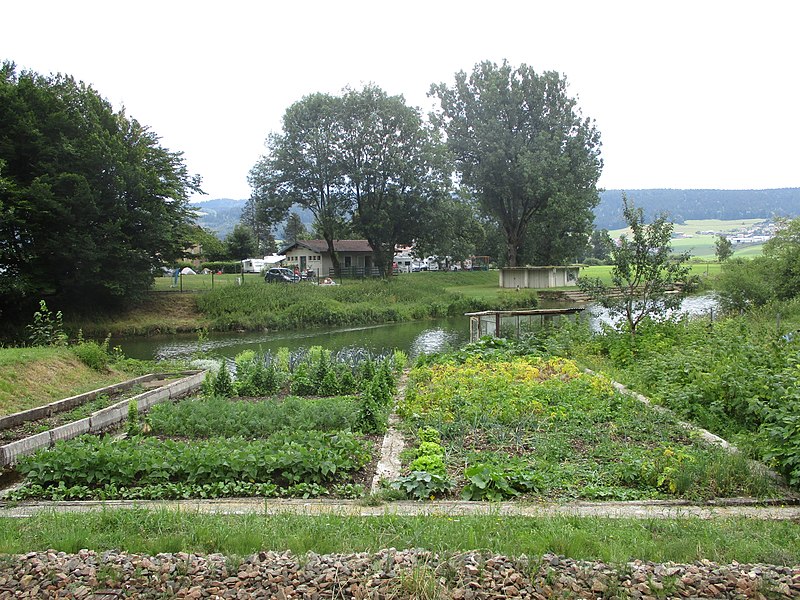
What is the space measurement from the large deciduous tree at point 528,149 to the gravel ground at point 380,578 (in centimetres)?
4716

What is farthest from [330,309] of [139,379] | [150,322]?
[139,379]

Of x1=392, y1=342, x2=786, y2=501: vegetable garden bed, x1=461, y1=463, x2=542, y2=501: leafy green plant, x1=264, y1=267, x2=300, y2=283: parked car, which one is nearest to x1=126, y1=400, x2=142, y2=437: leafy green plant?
x1=392, y1=342, x2=786, y2=501: vegetable garden bed

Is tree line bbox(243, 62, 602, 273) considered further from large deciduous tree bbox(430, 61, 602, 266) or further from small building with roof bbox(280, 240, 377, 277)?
Answer: small building with roof bbox(280, 240, 377, 277)

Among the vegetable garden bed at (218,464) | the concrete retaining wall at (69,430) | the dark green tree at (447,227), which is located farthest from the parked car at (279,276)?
the vegetable garden bed at (218,464)

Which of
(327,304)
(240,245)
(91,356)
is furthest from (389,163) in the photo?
(91,356)

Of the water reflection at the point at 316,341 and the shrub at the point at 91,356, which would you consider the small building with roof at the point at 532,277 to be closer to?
the water reflection at the point at 316,341

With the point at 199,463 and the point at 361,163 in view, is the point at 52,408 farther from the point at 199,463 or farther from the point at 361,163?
the point at 361,163

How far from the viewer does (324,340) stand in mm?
29391

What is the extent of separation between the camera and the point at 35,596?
4.27 m

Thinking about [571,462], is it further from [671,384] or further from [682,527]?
[671,384]

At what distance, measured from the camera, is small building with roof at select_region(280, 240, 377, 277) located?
62781 millimetres

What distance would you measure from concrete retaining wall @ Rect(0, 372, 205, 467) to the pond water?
9217 mm

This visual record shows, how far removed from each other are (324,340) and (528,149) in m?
30.2

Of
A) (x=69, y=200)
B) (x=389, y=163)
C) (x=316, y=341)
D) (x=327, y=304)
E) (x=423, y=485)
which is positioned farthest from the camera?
(x=389, y=163)
